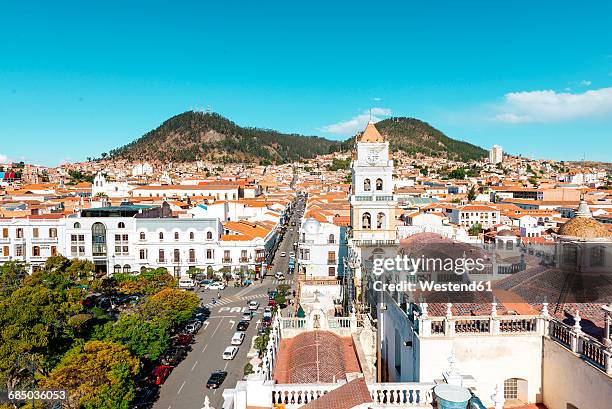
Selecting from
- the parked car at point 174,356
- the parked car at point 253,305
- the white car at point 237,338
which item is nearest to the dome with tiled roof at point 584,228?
the parked car at point 174,356

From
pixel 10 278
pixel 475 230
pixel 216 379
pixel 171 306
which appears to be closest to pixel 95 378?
pixel 216 379

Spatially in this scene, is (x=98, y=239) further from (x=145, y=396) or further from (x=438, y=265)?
(x=438, y=265)

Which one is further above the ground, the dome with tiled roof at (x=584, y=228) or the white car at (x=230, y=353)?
the dome with tiled roof at (x=584, y=228)

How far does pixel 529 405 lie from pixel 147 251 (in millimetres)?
45768

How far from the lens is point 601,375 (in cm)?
911

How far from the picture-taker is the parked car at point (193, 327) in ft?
111

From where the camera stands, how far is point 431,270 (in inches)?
677

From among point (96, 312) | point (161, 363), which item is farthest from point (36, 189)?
point (161, 363)

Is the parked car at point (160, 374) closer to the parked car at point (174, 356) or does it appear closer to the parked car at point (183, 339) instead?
the parked car at point (174, 356)

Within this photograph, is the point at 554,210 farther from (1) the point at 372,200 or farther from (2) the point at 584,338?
(2) the point at 584,338

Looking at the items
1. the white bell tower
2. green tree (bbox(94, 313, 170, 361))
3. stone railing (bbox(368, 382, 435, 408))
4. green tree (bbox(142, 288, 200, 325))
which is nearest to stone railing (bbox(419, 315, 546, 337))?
stone railing (bbox(368, 382, 435, 408))

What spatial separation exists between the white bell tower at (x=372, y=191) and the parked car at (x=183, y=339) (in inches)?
492

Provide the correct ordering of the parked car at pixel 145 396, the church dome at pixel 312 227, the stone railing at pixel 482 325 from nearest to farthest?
the stone railing at pixel 482 325 < the parked car at pixel 145 396 < the church dome at pixel 312 227

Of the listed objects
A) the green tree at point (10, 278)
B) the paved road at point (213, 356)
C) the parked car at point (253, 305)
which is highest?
the green tree at point (10, 278)
